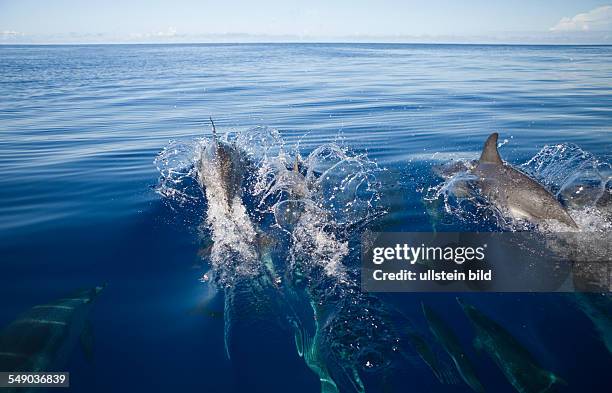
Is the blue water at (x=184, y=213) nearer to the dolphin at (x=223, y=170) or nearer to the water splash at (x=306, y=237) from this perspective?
the water splash at (x=306, y=237)

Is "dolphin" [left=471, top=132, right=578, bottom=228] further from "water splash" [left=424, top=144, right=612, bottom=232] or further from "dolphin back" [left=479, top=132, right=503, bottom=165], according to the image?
"water splash" [left=424, top=144, right=612, bottom=232]

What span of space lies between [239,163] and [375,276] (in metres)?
4.07

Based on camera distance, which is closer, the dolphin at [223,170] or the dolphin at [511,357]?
the dolphin at [511,357]

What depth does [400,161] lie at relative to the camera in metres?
9.73

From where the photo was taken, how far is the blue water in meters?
3.82

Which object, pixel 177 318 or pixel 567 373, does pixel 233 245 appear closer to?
pixel 177 318

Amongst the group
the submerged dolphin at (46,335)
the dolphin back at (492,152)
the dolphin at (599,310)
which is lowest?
the submerged dolphin at (46,335)

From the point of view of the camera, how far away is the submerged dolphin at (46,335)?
149 inches

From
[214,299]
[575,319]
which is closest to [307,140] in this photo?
[214,299]

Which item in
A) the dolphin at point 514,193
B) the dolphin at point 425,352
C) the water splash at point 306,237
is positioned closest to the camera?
the dolphin at point 425,352

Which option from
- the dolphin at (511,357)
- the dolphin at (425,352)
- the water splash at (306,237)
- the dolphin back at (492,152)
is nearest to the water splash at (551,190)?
the dolphin back at (492,152)

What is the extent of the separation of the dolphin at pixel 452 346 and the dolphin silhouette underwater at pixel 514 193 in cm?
289

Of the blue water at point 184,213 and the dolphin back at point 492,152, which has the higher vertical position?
the dolphin back at point 492,152

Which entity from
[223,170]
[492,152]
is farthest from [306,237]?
[492,152]
